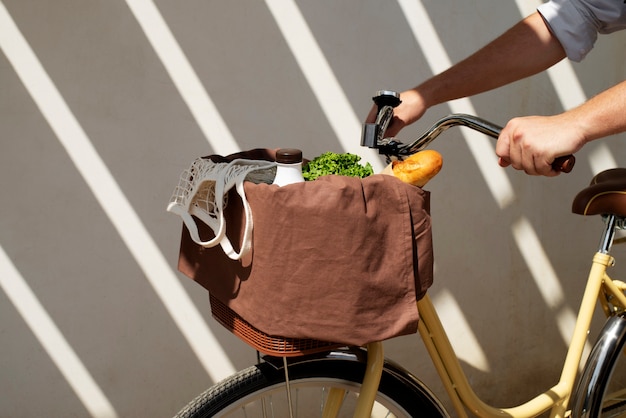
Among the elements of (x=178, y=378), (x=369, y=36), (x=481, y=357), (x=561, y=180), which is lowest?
(x=481, y=357)

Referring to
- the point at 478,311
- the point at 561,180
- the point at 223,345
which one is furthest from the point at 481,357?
the point at 223,345

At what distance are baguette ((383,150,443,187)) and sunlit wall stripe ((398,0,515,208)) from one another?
1.31m

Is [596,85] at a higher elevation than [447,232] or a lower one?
higher

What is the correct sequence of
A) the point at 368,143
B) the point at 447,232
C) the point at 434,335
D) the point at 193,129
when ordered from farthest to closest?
the point at 447,232, the point at 193,129, the point at 434,335, the point at 368,143

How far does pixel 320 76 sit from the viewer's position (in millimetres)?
→ 2332

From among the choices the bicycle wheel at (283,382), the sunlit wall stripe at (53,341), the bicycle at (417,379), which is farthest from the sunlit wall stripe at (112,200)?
the bicycle wheel at (283,382)

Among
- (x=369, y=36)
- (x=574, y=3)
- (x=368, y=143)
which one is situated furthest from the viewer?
(x=369, y=36)

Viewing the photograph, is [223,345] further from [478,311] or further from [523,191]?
[523,191]

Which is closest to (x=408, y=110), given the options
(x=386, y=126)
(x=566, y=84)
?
(x=386, y=126)

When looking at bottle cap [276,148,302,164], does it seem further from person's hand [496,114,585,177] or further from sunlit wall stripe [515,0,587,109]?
sunlit wall stripe [515,0,587,109]

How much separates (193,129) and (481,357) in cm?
149

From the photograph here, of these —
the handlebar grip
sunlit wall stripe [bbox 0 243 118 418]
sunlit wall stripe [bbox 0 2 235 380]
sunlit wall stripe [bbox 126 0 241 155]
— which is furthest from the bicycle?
sunlit wall stripe [bbox 126 0 241 155]

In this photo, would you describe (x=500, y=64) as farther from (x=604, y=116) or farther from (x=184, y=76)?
(x=184, y=76)

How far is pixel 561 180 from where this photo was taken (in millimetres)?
2762
